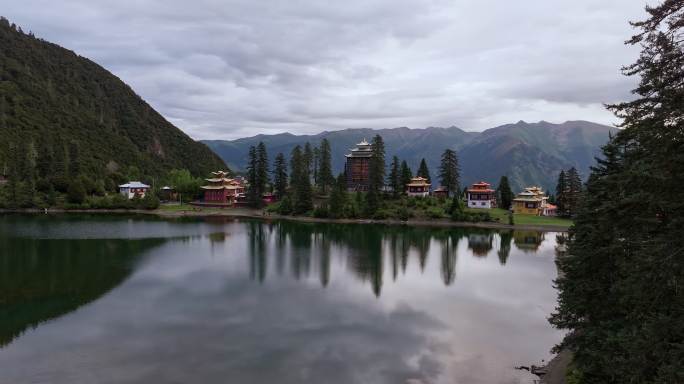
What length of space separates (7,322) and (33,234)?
39.6 metres

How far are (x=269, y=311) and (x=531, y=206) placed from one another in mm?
69687

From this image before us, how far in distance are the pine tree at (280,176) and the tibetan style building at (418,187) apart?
27.6m

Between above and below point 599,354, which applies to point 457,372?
below

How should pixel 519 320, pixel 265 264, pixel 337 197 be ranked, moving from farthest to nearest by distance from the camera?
pixel 337 197
pixel 265 264
pixel 519 320

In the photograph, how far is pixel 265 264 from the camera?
146ft

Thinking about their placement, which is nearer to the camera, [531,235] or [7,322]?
[7,322]

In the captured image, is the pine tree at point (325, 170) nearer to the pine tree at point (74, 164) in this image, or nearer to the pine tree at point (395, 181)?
the pine tree at point (395, 181)

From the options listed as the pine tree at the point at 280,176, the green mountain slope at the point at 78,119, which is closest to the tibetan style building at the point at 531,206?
the pine tree at the point at 280,176

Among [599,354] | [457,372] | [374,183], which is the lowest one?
[457,372]

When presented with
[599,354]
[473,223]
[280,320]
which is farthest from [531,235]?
[599,354]

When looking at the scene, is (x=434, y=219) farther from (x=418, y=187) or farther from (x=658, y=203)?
(x=658, y=203)

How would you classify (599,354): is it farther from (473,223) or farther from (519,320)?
(473,223)

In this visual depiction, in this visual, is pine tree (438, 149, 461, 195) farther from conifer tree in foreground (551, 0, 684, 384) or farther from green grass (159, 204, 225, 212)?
conifer tree in foreground (551, 0, 684, 384)

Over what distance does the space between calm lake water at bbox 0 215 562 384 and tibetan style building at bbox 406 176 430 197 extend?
37.5m
